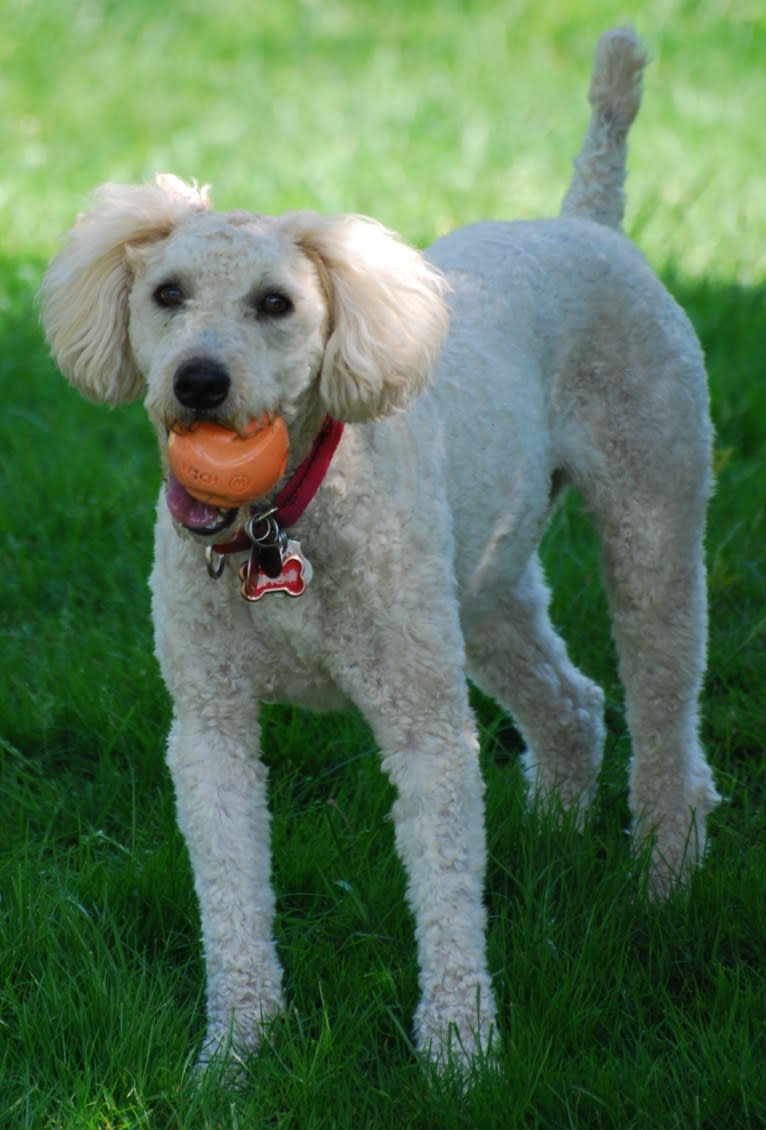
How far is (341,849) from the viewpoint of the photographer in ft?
12.8

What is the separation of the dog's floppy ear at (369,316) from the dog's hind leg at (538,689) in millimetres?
1460

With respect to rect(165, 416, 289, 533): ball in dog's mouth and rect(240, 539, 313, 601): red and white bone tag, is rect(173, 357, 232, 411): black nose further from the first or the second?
rect(240, 539, 313, 601): red and white bone tag

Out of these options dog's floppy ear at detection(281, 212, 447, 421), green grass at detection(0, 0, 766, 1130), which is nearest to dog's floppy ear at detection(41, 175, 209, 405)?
dog's floppy ear at detection(281, 212, 447, 421)

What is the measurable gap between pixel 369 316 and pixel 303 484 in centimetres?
38

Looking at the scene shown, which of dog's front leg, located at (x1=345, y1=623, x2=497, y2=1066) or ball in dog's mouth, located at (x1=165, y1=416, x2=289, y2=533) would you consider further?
dog's front leg, located at (x1=345, y1=623, x2=497, y2=1066)

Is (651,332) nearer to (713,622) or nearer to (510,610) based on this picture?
(510,610)

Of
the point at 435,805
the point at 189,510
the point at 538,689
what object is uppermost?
the point at 189,510

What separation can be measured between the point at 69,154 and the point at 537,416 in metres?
7.12

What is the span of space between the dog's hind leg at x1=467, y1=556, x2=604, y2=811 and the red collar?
1358 mm

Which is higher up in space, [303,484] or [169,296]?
[169,296]

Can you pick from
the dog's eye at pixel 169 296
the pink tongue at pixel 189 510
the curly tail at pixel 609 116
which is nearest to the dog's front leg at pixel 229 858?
the pink tongue at pixel 189 510

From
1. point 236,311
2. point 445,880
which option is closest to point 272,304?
point 236,311

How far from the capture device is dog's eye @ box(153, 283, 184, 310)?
3206 millimetres

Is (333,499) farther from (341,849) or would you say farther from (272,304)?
(341,849)
